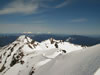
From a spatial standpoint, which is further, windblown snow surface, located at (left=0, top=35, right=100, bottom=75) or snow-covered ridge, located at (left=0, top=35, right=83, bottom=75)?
snow-covered ridge, located at (left=0, top=35, right=83, bottom=75)

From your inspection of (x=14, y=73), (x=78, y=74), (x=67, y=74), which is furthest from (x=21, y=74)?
(x=78, y=74)

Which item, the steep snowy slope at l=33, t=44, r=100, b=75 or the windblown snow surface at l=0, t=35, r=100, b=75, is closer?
the steep snowy slope at l=33, t=44, r=100, b=75

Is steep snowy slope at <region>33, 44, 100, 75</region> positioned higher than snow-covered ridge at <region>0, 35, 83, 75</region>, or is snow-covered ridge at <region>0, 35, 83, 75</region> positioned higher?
steep snowy slope at <region>33, 44, 100, 75</region>

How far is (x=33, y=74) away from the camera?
1385 inches

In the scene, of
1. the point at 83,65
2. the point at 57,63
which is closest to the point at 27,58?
the point at 57,63

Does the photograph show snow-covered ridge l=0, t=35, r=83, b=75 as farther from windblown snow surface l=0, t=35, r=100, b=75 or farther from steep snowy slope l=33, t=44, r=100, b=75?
steep snowy slope l=33, t=44, r=100, b=75

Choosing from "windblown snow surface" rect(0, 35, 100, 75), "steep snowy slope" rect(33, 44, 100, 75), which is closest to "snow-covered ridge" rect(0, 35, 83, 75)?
"windblown snow surface" rect(0, 35, 100, 75)

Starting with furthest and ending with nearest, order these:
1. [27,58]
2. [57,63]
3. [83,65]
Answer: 1. [27,58]
2. [57,63]
3. [83,65]

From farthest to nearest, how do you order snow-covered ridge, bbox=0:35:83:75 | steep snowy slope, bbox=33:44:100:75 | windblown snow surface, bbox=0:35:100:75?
snow-covered ridge, bbox=0:35:83:75
windblown snow surface, bbox=0:35:100:75
steep snowy slope, bbox=33:44:100:75

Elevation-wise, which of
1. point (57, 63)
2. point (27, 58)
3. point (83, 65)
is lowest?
point (27, 58)

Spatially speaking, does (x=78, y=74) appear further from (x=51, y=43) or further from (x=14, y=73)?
(x=51, y=43)

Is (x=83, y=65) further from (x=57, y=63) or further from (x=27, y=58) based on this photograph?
(x=27, y=58)

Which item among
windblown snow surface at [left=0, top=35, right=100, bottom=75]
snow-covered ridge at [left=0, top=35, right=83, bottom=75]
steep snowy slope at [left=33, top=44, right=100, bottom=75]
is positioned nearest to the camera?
steep snowy slope at [left=33, top=44, right=100, bottom=75]

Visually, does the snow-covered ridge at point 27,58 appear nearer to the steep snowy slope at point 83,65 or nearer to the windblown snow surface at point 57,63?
the windblown snow surface at point 57,63
